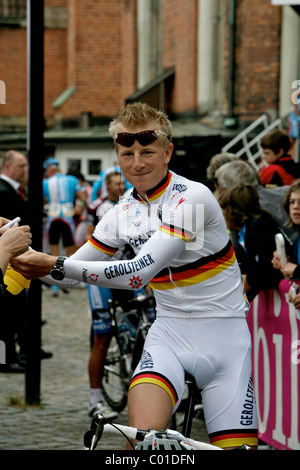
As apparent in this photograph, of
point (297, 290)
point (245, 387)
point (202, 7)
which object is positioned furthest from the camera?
point (202, 7)

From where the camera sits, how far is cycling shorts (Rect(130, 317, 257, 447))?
383 centimetres

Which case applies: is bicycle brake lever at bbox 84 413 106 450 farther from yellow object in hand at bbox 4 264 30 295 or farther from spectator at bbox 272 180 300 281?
spectator at bbox 272 180 300 281

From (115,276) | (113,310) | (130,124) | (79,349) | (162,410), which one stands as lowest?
(79,349)

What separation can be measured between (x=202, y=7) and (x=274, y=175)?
15394 mm

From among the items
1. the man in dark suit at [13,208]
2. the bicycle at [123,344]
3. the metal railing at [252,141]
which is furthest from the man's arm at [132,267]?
the metal railing at [252,141]

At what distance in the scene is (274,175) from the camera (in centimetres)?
864

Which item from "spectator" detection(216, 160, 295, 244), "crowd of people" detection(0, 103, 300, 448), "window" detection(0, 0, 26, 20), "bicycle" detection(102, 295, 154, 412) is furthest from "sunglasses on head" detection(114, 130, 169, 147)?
"window" detection(0, 0, 26, 20)

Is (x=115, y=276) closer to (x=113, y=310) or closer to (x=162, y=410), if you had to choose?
(x=162, y=410)

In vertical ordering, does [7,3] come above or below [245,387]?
above

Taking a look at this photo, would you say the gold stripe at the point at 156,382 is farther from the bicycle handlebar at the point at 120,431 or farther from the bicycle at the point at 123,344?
the bicycle at the point at 123,344

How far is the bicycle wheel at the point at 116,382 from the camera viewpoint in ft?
25.5

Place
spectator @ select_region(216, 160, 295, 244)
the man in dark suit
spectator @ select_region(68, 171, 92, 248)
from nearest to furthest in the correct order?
1. spectator @ select_region(216, 160, 295, 244)
2. the man in dark suit
3. spectator @ select_region(68, 171, 92, 248)
